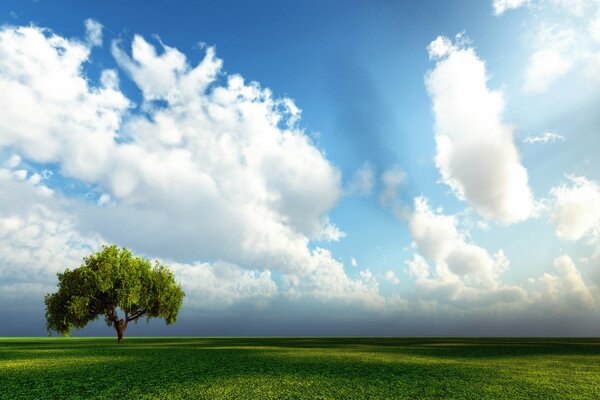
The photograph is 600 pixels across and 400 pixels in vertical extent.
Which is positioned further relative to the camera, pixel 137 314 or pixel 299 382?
pixel 137 314

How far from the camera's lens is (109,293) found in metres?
50.8

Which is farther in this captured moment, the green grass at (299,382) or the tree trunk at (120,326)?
the tree trunk at (120,326)

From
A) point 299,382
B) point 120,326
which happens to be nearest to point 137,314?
point 120,326

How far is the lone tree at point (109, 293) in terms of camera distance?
49.8 metres

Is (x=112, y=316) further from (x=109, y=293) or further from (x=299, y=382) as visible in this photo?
(x=299, y=382)

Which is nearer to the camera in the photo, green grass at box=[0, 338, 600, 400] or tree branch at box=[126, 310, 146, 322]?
green grass at box=[0, 338, 600, 400]

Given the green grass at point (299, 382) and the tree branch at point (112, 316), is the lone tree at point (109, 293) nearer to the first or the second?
the tree branch at point (112, 316)

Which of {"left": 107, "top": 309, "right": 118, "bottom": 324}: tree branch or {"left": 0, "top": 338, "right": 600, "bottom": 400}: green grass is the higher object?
{"left": 107, "top": 309, "right": 118, "bottom": 324}: tree branch

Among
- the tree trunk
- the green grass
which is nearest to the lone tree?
the tree trunk

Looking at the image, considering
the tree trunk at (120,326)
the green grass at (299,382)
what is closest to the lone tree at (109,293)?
the tree trunk at (120,326)

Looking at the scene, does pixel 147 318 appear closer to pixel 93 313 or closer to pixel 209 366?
pixel 93 313

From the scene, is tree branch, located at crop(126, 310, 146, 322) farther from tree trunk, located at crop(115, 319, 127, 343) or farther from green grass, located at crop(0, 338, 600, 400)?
green grass, located at crop(0, 338, 600, 400)

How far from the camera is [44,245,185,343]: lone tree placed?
163 ft

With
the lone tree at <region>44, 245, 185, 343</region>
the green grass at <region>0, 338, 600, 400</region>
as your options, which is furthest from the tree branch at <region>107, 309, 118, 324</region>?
the green grass at <region>0, 338, 600, 400</region>
